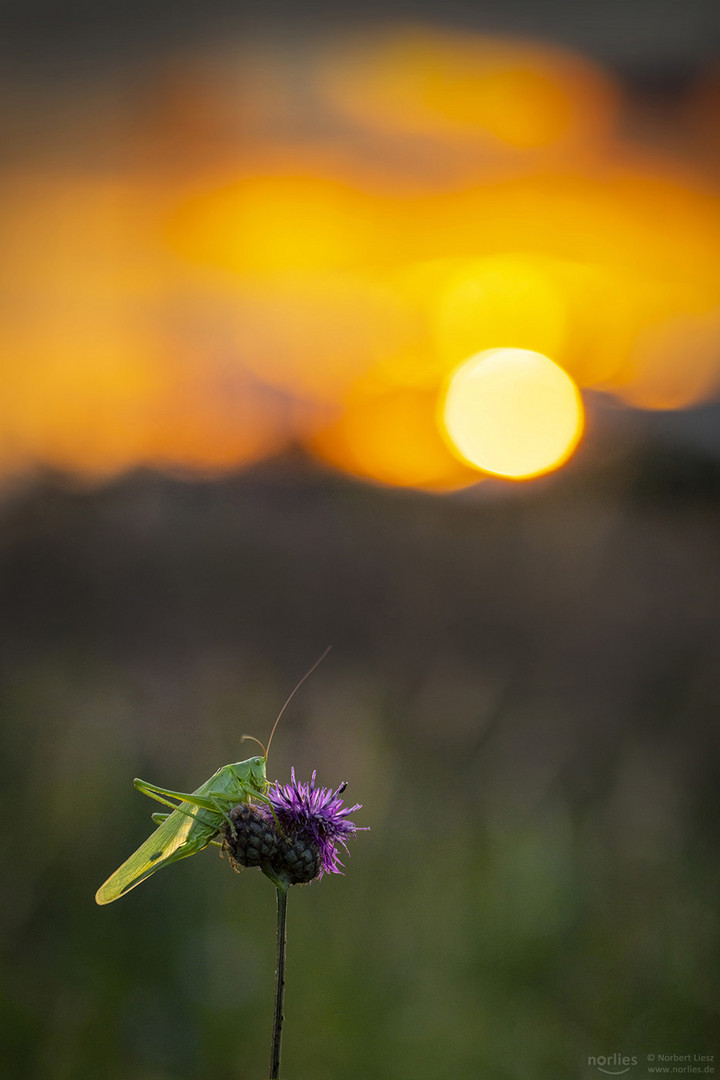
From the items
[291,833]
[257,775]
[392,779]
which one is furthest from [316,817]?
[392,779]

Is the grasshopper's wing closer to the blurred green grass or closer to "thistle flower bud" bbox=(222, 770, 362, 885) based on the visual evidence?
"thistle flower bud" bbox=(222, 770, 362, 885)

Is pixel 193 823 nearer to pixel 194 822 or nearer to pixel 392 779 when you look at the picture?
pixel 194 822

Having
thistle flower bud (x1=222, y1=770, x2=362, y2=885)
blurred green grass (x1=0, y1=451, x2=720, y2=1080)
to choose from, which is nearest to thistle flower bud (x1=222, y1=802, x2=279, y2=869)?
thistle flower bud (x1=222, y1=770, x2=362, y2=885)

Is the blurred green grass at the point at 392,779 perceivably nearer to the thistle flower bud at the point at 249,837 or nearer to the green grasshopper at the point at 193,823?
the green grasshopper at the point at 193,823

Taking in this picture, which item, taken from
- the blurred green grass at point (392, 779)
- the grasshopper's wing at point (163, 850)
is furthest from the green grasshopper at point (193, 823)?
the blurred green grass at point (392, 779)

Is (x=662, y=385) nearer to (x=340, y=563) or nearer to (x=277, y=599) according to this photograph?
(x=340, y=563)
